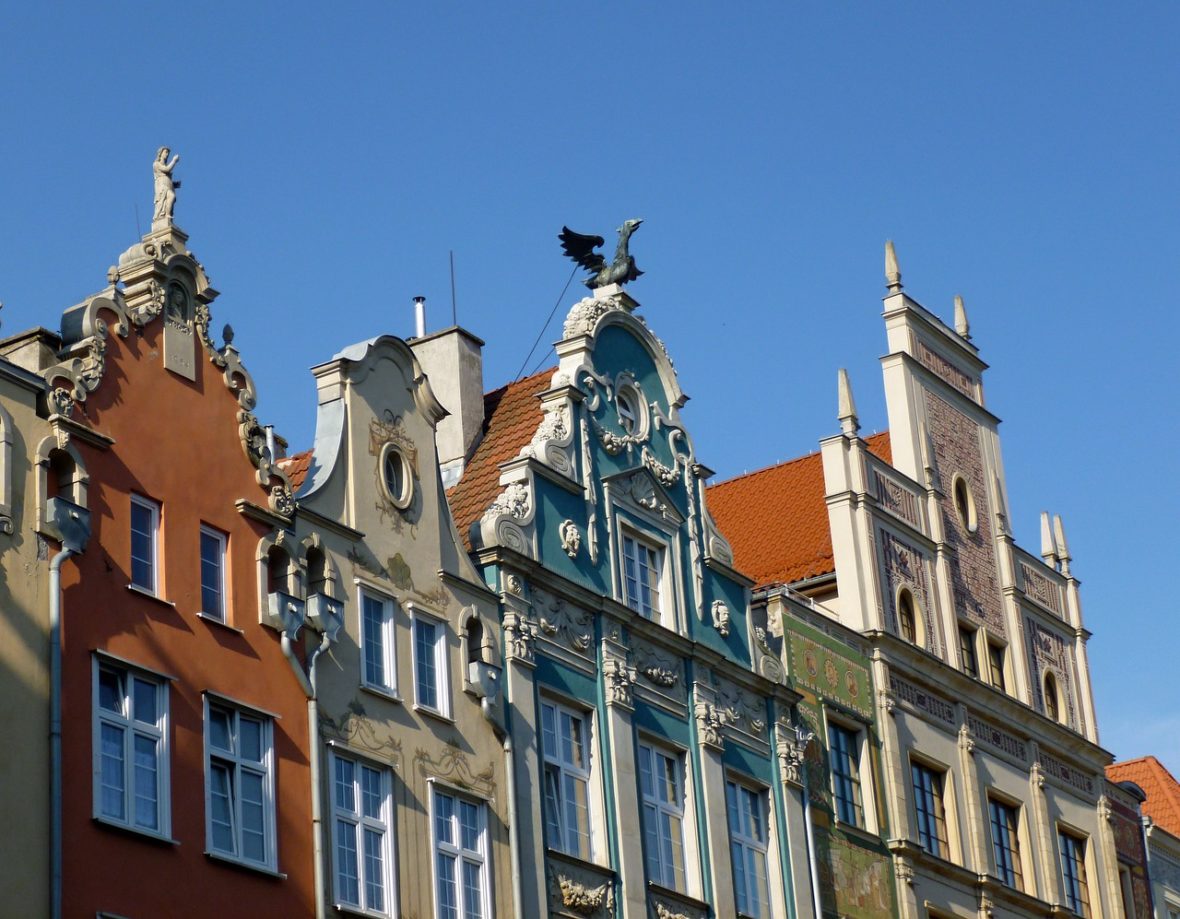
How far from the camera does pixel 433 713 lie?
98.3ft

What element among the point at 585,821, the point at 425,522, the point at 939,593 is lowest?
the point at 585,821

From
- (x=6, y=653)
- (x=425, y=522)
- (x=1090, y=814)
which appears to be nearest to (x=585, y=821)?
(x=425, y=522)

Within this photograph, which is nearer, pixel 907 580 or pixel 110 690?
pixel 110 690

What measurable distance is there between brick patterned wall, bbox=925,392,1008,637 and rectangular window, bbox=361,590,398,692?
1777cm

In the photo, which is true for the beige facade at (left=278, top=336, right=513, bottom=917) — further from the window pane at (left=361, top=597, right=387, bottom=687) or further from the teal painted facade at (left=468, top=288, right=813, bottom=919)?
the teal painted facade at (left=468, top=288, right=813, bottom=919)

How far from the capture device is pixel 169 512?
1057 inches

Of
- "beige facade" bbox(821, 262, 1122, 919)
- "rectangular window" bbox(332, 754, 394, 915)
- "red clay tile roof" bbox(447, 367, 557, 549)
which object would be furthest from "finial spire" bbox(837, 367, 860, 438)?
"rectangular window" bbox(332, 754, 394, 915)

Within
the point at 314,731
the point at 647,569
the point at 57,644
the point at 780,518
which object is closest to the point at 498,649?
the point at 314,731

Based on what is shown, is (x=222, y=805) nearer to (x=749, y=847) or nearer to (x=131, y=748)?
(x=131, y=748)

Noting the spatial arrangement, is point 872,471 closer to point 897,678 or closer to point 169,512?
point 897,678

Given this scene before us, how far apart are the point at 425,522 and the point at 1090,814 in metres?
21.1

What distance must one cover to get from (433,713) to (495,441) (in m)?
6.68

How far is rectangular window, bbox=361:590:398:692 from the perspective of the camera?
29.4 m

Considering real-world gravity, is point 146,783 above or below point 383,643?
below
